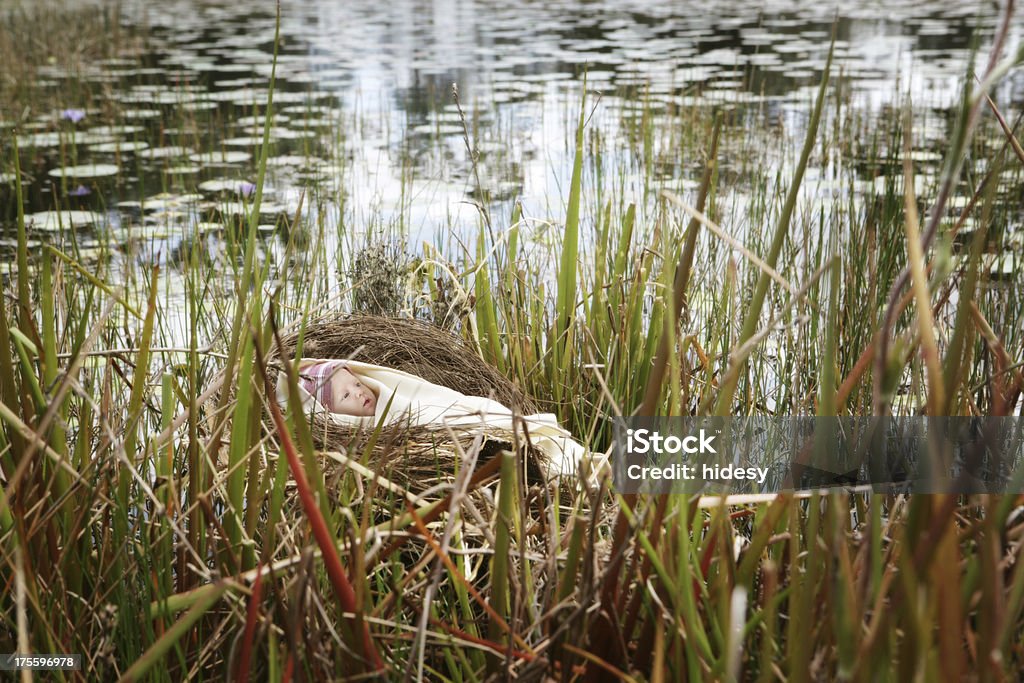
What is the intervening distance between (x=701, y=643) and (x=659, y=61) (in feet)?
21.6

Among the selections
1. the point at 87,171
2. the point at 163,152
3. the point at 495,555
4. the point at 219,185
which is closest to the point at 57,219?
the point at 219,185

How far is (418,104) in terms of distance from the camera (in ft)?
18.5

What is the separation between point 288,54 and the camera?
7680mm

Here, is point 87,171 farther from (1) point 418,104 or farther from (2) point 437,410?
(2) point 437,410

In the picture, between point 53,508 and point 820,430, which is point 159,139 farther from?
point 820,430

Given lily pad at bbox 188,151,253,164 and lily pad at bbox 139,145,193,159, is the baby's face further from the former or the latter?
lily pad at bbox 139,145,193,159

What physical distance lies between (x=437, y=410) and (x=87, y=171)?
127 inches

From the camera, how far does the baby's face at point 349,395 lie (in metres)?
1.98

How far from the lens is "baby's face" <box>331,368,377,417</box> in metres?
1.98

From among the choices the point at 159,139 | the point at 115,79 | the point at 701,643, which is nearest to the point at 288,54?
the point at 115,79

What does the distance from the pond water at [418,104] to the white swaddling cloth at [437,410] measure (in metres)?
0.47

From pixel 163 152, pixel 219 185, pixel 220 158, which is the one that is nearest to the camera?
pixel 219 185

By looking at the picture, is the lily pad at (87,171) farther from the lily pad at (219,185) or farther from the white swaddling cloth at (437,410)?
the white swaddling cloth at (437,410)

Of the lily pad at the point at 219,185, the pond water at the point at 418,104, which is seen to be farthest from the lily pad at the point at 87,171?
the lily pad at the point at 219,185
